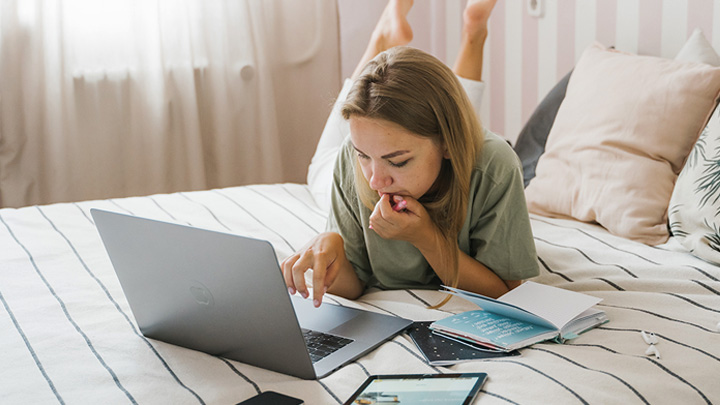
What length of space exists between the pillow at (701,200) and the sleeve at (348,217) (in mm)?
615

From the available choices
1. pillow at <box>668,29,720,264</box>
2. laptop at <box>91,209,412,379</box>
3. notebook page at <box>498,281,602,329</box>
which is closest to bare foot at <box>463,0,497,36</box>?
pillow at <box>668,29,720,264</box>

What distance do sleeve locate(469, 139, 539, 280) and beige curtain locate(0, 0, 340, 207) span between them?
166 cm

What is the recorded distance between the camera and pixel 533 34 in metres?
2.41

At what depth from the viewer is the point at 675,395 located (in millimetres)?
859

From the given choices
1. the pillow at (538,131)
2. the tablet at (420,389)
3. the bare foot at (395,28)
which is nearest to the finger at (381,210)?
the tablet at (420,389)

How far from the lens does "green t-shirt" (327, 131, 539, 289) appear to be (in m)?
1.23

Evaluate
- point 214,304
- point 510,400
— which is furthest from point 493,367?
point 214,304

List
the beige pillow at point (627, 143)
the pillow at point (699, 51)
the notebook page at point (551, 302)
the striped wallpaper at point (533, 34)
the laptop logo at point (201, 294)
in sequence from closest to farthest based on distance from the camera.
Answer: the laptop logo at point (201, 294), the notebook page at point (551, 302), the beige pillow at point (627, 143), the pillow at point (699, 51), the striped wallpaper at point (533, 34)

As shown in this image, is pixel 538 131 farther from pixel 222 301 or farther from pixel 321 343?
pixel 222 301

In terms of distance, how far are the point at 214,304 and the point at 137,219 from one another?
5.8 inches

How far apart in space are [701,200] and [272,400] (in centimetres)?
94

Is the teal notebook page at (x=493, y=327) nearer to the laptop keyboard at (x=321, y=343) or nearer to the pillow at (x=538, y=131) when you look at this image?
the laptop keyboard at (x=321, y=343)

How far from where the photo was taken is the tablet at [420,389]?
822 mm

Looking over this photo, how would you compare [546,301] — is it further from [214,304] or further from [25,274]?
[25,274]
